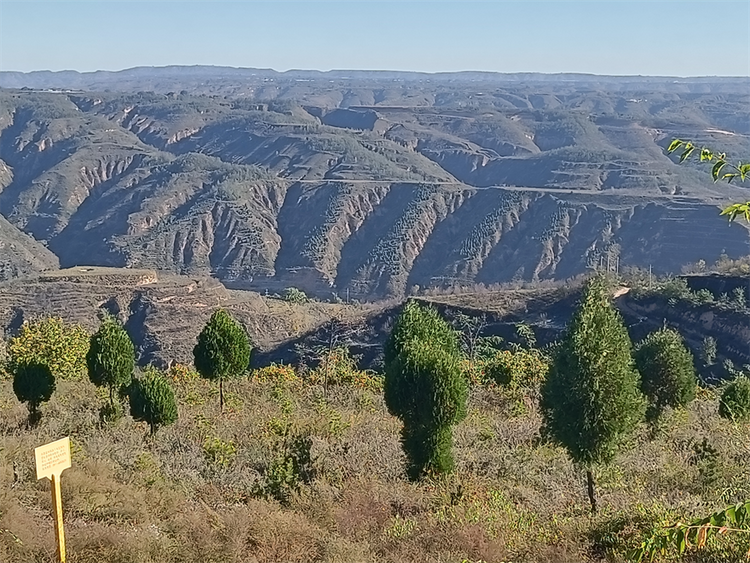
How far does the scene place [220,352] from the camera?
15500 mm

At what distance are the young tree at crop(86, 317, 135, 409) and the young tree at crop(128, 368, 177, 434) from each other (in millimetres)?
1419

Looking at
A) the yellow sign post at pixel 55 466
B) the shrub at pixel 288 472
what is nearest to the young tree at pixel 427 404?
the shrub at pixel 288 472

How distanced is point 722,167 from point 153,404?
10.4 meters

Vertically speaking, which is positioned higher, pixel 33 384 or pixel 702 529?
pixel 702 529

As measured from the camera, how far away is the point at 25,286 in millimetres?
53156

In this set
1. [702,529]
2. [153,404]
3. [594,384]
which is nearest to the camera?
[702,529]

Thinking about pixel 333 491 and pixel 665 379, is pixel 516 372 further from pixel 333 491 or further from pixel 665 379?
pixel 333 491

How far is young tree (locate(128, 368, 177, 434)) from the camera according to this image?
12664 mm

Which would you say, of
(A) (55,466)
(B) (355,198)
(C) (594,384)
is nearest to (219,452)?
(C) (594,384)

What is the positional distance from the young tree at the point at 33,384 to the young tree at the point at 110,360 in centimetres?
82

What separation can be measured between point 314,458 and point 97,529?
12.6 feet

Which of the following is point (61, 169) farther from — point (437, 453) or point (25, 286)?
point (437, 453)

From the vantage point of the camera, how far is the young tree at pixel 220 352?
1551 cm

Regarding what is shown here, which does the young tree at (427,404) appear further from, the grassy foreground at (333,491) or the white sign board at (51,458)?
the white sign board at (51,458)
